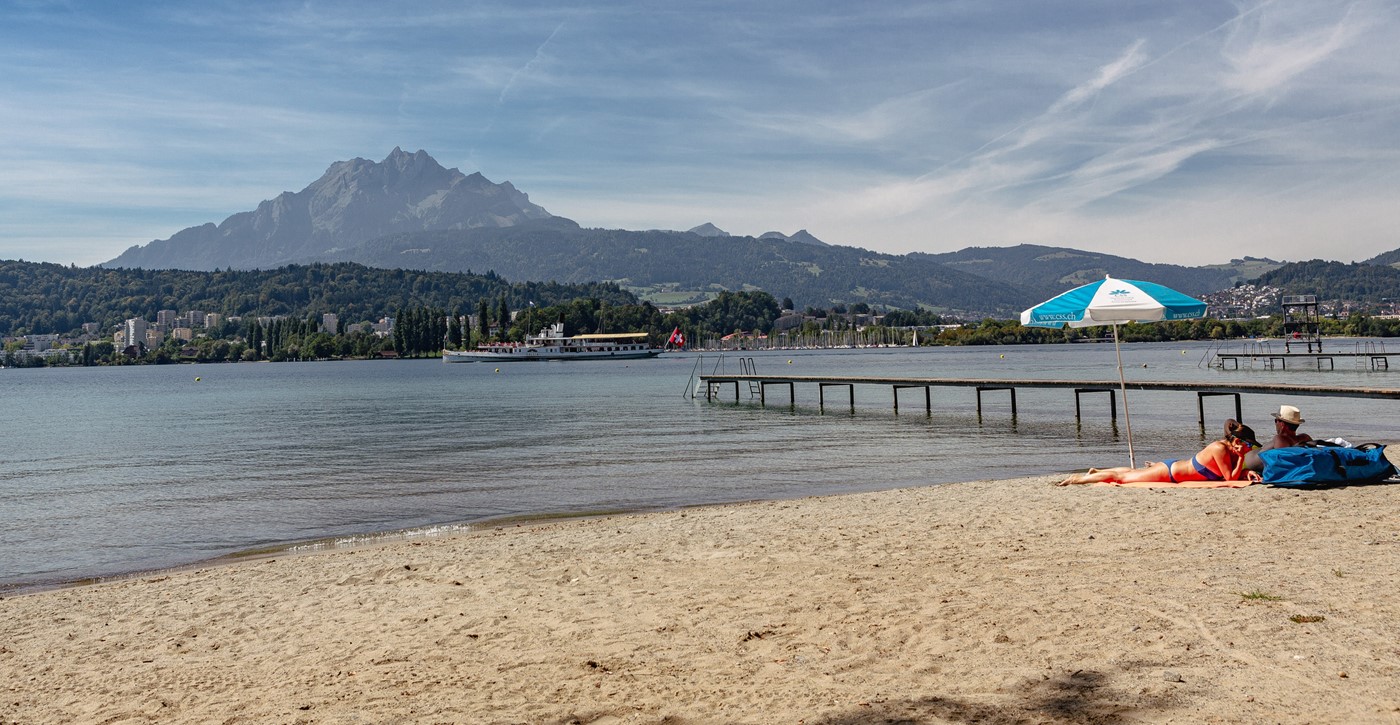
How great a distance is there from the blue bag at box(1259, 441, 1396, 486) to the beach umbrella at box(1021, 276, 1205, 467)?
1.90 meters

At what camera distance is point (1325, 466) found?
12617 millimetres

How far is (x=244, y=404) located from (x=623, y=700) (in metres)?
63.5

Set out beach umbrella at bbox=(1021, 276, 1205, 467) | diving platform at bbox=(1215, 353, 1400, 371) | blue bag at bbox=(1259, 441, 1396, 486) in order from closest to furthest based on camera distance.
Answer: blue bag at bbox=(1259, 441, 1396, 486) → beach umbrella at bbox=(1021, 276, 1205, 467) → diving platform at bbox=(1215, 353, 1400, 371)

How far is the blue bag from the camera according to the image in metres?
12.6

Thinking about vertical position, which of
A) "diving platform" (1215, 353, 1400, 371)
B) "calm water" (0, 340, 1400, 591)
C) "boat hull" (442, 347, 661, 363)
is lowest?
"diving platform" (1215, 353, 1400, 371)

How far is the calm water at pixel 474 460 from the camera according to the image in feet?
51.8

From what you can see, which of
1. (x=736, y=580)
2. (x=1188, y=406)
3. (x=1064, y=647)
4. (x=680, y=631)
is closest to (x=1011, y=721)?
(x=1064, y=647)

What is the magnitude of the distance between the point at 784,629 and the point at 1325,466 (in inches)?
367

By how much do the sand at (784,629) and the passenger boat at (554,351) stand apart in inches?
6835

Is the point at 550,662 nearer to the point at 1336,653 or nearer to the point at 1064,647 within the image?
the point at 1064,647

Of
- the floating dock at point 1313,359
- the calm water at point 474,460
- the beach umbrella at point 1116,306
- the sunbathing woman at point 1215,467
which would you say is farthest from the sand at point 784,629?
the floating dock at point 1313,359

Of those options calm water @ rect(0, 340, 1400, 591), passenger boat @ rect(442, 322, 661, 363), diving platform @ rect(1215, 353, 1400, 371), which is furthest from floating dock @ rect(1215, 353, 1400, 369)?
passenger boat @ rect(442, 322, 661, 363)

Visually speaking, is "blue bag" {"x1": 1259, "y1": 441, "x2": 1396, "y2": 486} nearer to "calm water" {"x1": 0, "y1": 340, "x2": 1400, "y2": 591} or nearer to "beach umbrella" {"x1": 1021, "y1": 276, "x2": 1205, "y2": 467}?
"beach umbrella" {"x1": 1021, "y1": 276, "x2": 1205, "y2": 467}

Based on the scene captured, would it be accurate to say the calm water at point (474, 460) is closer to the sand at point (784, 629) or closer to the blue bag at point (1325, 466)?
the sand at point (784, 629)
